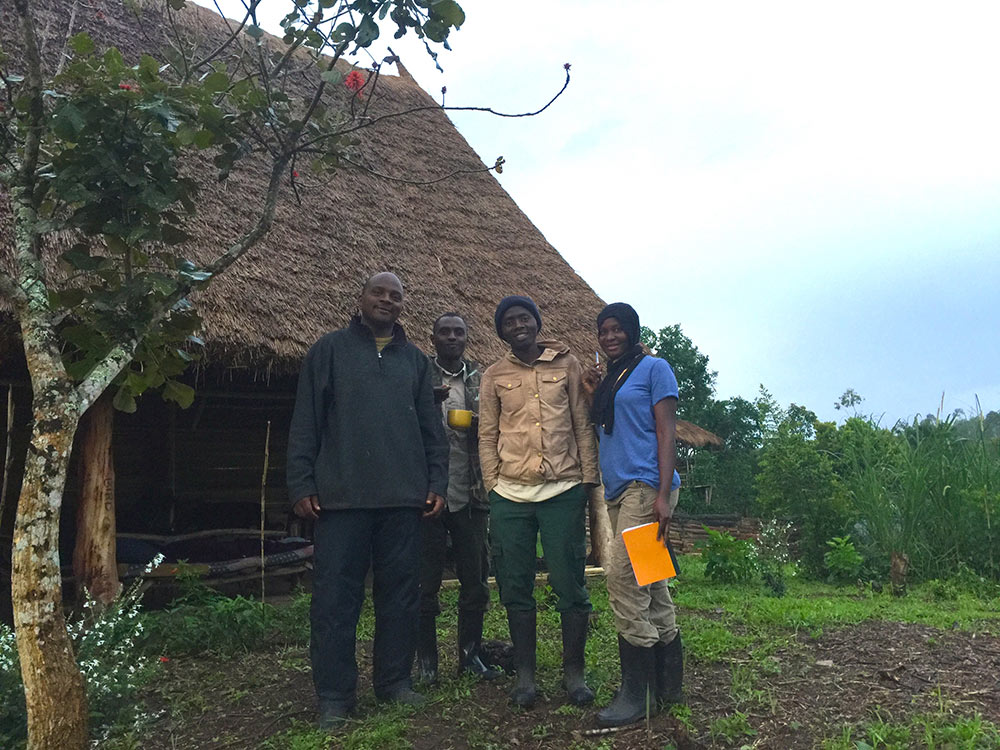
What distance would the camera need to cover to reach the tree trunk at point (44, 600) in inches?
99.0

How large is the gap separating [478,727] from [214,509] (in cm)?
530

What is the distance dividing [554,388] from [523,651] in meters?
0.98

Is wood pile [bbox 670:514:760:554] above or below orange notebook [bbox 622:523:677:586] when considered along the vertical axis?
below

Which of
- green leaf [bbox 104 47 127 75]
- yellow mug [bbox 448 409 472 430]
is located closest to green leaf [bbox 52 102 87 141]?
green leaf [bbox 104 47 127 75]

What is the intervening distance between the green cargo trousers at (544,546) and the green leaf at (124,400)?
4.38 feet

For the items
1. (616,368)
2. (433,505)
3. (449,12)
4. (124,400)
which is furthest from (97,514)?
(449,12)

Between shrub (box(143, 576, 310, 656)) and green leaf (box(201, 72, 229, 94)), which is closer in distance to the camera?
green leaf (box(201, 72, 229, 94))

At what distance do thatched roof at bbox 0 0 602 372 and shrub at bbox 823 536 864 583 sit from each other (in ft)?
8.74

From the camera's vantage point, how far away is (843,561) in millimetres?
6840

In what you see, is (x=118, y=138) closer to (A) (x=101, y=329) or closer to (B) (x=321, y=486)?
(A) (x=101, y=329)

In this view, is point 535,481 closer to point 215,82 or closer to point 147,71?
A: point 215,82

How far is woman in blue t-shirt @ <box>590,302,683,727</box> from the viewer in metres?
2.88

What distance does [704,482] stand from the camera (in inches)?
566

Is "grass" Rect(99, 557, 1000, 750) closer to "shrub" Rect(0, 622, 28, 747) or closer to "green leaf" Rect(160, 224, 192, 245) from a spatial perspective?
"shrub" Rect(0, 622, 28, 747)
